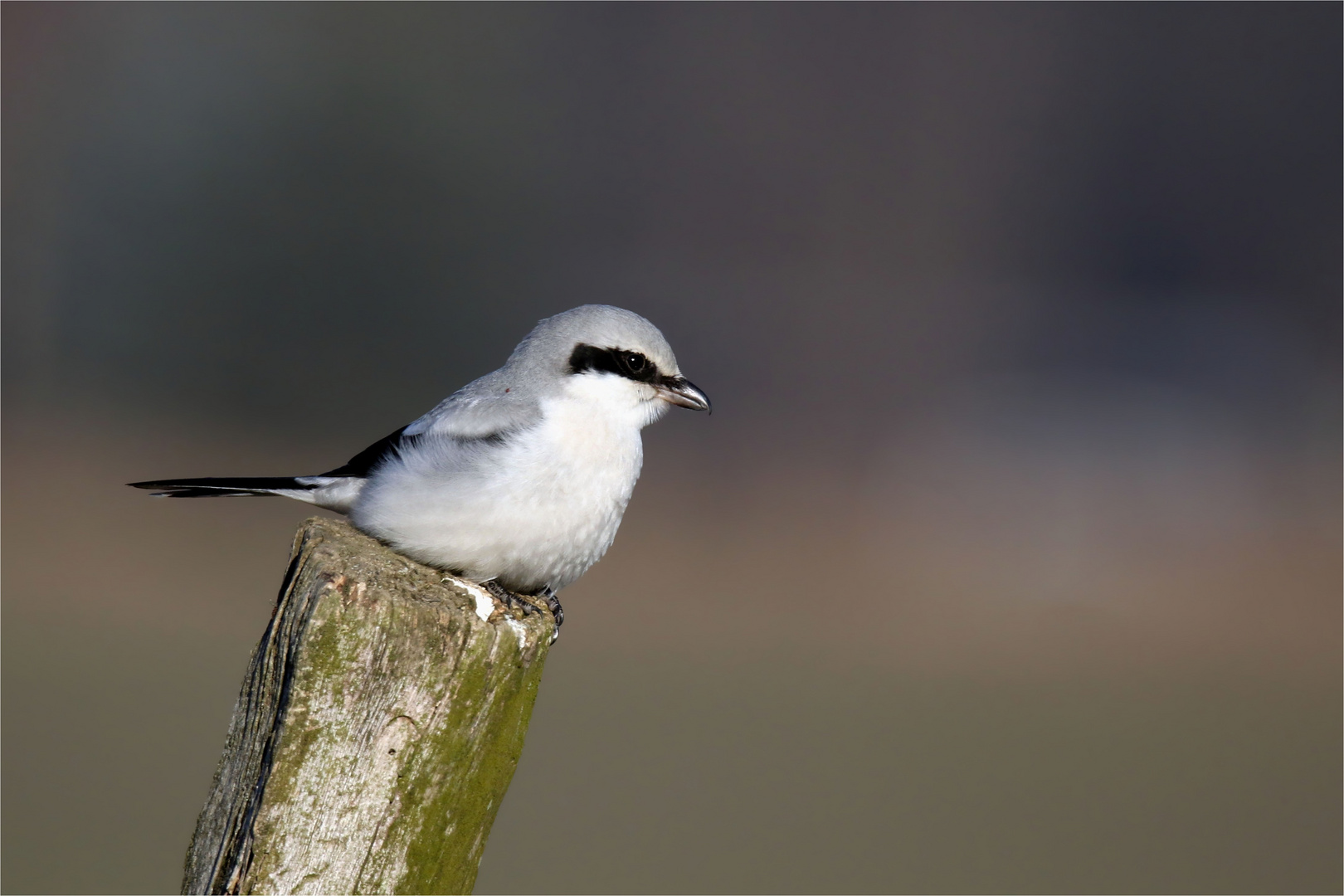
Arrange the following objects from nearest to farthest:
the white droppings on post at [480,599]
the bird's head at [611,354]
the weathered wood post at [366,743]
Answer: the weathered wood post at [366,743] < the white droppings on post at [480,599] < the bird's head at [611,354]

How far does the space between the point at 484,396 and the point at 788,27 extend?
57.6 ft

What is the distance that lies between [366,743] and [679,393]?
141 centimetres

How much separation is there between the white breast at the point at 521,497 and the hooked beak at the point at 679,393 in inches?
6.7

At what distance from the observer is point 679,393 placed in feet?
8.86

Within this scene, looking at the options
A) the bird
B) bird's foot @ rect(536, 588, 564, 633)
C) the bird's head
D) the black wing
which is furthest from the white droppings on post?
the bird's head

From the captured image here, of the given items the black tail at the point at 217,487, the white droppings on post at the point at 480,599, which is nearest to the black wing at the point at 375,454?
the black tail at the point at 217,487

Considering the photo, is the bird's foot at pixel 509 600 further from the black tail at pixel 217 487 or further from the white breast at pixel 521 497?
the black tail at pixel 217 487

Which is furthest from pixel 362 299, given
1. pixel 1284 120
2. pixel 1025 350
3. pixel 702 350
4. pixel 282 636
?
pixel 1284 120

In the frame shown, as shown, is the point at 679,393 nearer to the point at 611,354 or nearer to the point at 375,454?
the point at 611,354

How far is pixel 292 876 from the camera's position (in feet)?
4.64

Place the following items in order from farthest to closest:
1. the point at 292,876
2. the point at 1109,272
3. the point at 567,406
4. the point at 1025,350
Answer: the point at 1109,272, the point at 1025,350, the point at 567,406, the point at 292,876

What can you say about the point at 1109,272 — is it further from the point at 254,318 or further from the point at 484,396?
the point at 484,396

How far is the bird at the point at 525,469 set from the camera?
2.28 meters

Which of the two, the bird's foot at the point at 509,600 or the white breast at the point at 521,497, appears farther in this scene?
the white breast at the point at 521,497
